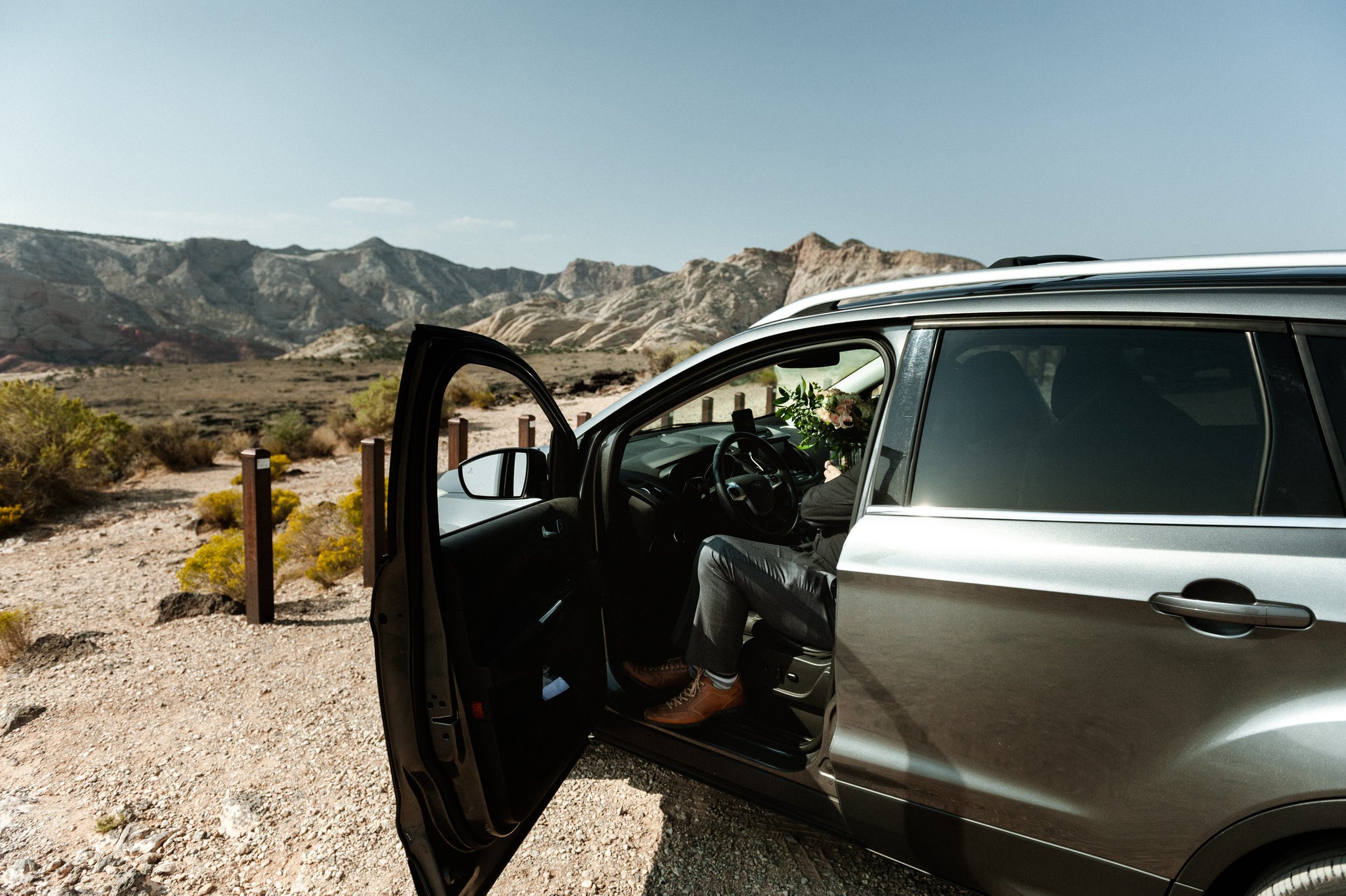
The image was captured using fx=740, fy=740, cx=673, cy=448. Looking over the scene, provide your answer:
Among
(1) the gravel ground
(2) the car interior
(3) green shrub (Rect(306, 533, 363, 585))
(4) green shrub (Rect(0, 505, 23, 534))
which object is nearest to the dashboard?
(2) the car interior

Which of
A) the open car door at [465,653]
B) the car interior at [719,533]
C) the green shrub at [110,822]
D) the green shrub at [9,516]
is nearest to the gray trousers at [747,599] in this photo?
the car interior at [719,533]

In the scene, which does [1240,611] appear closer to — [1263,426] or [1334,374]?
[1263,426]

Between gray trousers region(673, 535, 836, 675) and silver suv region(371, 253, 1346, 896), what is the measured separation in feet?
1.12

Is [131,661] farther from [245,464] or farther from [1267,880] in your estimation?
[1267,880]

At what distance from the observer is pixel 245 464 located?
456 cm

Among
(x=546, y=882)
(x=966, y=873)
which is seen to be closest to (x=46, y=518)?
(x=546, y=882)

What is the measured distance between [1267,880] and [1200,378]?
3.44 feet

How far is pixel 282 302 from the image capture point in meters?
115

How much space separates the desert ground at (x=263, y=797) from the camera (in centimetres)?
246

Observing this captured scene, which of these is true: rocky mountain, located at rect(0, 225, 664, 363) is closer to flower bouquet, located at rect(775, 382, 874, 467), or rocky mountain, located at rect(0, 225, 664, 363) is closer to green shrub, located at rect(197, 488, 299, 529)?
green shrub, located at rect(197, 488, 299, 529)

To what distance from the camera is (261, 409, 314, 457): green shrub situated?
13.1 meters

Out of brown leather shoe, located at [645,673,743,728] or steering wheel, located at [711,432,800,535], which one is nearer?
brown leather shoe, located at [645,673,743,728]

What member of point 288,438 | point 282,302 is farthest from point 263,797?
point 282,302

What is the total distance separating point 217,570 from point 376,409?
1129 cm
